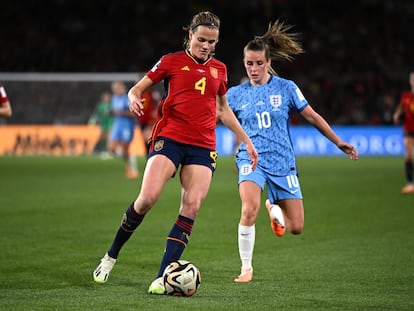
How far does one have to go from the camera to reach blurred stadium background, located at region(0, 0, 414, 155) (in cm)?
3459

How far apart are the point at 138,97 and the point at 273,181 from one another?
1937 millimetres

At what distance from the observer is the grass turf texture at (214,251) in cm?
694

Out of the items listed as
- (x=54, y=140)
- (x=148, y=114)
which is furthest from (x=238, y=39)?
(x=148, y=114)

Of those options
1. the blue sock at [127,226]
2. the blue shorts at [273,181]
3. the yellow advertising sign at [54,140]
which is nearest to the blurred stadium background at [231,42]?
the yellow advertising sign at [54,140]

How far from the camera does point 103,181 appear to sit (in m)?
20.0

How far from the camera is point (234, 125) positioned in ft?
25.8

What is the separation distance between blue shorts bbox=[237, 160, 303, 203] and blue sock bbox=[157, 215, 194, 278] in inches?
42.5

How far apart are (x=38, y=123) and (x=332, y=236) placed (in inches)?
877

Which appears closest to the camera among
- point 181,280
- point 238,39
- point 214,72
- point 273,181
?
point 181,280

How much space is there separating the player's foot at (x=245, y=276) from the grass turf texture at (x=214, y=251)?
94 mm

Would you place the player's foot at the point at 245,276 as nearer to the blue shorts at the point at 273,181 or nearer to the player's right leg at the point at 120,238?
the blue shorts at the point at 273,181

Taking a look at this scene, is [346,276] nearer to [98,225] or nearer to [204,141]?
[204,141]

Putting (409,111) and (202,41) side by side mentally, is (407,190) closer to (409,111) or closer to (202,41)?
(409,111)

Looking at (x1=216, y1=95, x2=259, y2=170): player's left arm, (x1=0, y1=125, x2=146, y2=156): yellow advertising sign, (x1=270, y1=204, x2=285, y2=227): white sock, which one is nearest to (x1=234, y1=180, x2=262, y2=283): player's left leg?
(x1=216, y1=95, x2=259, y2=170): player's left arm
